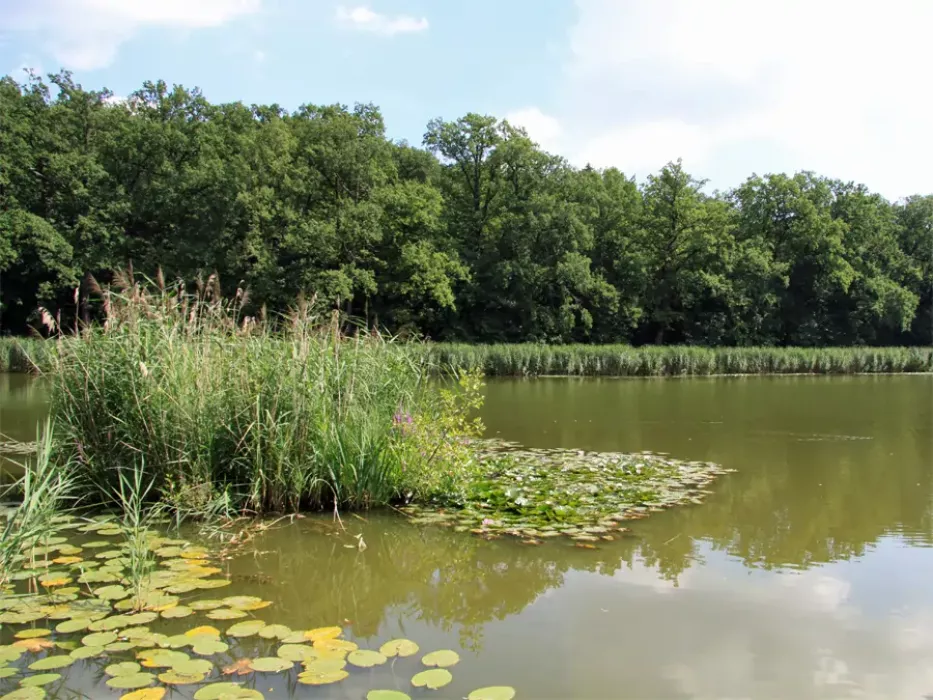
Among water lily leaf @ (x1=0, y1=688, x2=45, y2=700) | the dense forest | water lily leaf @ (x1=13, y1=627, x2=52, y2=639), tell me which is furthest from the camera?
the dense forest

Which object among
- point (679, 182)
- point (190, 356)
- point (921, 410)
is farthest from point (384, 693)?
point (679, 182)

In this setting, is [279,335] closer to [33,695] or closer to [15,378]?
[33,695]

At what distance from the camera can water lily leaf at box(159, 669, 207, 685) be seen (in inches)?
130

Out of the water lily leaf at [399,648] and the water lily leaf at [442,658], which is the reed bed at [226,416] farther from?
the water lily leaf at [442,658]

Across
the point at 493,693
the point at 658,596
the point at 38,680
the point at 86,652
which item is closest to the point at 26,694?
the point at 38,680

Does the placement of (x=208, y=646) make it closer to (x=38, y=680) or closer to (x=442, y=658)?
(x=38, y=680)

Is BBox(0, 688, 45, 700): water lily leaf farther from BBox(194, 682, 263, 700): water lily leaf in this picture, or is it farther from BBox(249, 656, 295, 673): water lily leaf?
BBox(249, 656, 295, 673): water lily leaf

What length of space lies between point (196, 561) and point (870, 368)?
3141cm

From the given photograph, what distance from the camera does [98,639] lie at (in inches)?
145

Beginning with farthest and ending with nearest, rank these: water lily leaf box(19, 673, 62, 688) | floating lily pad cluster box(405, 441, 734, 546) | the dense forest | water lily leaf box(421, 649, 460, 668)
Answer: the dense forest → floating lily pad cluster box(405, 441, 734, 546) → water lily leaf box(421, 649, 460, 668) → water lily leaf box(19, 673, 62, 688)

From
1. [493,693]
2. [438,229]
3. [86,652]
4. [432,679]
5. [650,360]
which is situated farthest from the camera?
[438,229]

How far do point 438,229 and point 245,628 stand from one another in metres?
33.0

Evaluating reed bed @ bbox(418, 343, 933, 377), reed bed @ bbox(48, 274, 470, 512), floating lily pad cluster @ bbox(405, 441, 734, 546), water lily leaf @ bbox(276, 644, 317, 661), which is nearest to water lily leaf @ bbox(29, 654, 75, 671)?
water lily leaf @ bbox(276, 644, 317, 661)

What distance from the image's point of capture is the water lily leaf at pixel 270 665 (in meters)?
3.47
